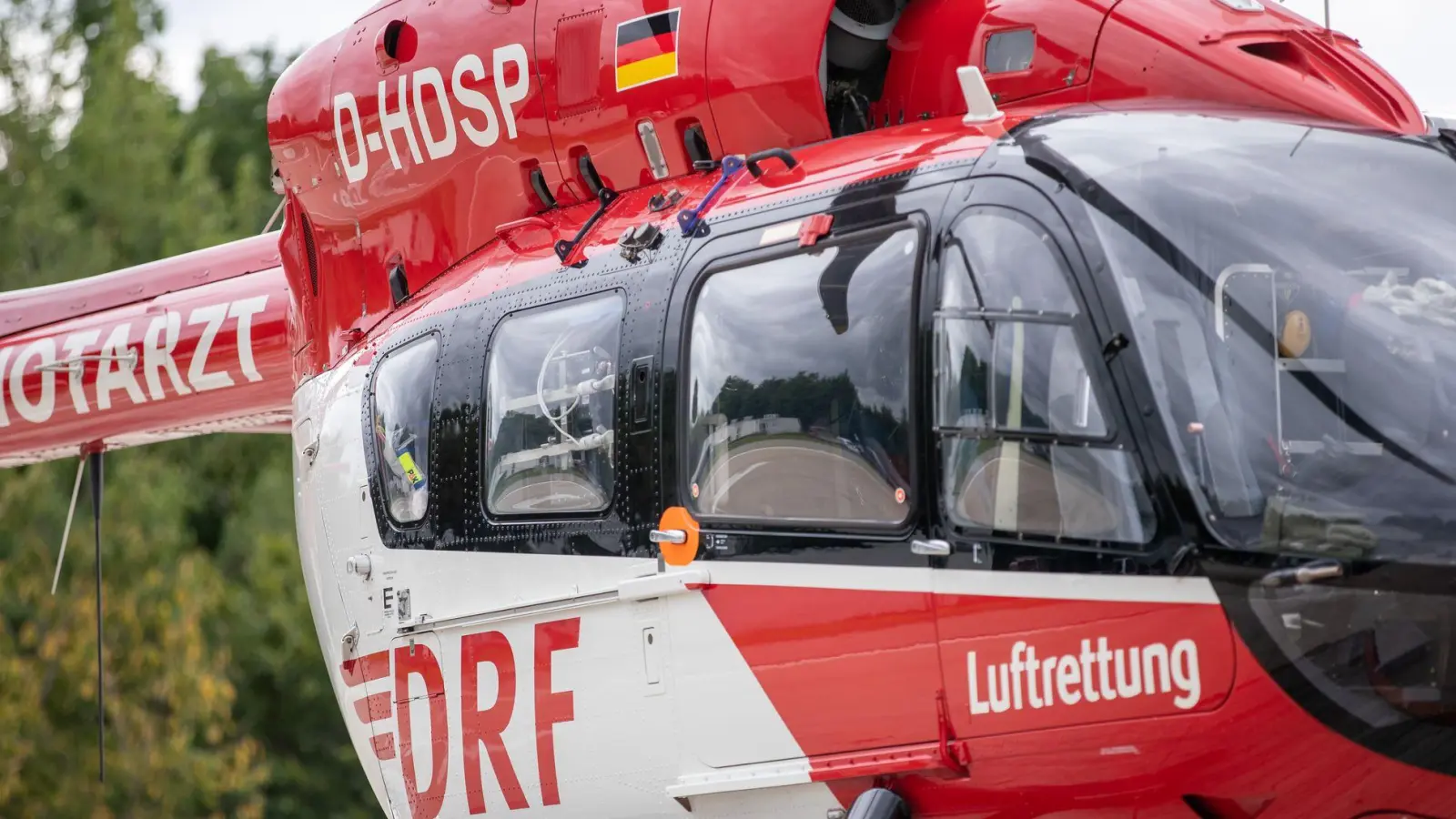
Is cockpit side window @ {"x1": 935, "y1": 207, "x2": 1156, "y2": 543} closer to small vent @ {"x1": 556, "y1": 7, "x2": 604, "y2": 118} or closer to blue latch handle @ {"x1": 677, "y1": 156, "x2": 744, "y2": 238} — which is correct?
blue latch handle @ {"x1": 677, "y1": 156, "x2": 744, "y2": 238}

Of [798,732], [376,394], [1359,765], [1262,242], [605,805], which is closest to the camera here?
[1359,765]

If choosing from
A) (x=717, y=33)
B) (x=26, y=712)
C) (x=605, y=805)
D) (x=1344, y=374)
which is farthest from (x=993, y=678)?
(x=26, y=712)

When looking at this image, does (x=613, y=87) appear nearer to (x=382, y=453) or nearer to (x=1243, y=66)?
(x=382, y=453)

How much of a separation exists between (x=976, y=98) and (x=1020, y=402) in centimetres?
102

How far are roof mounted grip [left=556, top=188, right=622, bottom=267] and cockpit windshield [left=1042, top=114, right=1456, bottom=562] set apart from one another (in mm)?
1997

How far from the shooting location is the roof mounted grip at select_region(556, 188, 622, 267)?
20.1ft

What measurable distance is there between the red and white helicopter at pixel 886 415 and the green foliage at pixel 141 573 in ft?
54.1

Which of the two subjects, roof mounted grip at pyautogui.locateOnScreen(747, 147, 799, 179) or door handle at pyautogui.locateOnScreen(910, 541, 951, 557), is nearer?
door handle at pyautogui.locateOnScreen(910, 541, 951, 557)

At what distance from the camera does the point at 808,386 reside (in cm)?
502

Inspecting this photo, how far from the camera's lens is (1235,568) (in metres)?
4.12

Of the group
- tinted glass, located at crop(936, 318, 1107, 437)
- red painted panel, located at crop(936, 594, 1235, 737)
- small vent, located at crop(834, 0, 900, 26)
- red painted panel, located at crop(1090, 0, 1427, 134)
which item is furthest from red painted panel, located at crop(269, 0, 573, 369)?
red painted panel, located at crop(936, 594, 1235, 737)

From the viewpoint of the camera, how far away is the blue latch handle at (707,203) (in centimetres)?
557

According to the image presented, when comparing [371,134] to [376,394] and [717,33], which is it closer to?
[376,394]

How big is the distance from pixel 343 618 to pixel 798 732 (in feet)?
8.59
